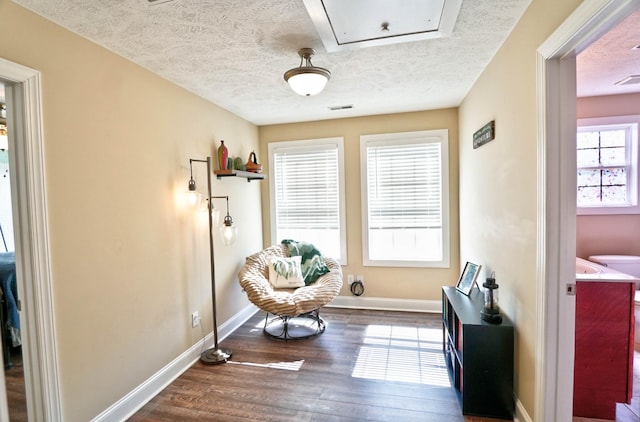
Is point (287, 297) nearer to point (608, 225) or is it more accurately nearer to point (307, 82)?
point (307, 82)

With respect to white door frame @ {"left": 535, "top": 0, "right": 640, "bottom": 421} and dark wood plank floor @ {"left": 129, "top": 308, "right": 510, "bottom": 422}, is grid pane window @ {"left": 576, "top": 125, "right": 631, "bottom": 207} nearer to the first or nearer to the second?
dark wood plank floor @ {"left": 129, "top": 308, "right": 510, "bottom": 422}

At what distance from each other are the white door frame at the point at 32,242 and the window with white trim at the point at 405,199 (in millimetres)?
3077

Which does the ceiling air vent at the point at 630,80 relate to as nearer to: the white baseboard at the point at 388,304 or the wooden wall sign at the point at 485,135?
the wooden wall sign at the point at 485,135

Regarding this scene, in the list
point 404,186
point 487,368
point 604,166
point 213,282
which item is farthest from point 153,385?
point 604,166

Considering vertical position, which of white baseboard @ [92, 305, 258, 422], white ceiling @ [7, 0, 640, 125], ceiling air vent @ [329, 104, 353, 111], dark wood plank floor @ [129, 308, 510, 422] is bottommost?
dark wood plank floor @ [129, 308, 510, 422]

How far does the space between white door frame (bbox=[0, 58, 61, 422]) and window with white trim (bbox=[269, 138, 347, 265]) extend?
2.75 m

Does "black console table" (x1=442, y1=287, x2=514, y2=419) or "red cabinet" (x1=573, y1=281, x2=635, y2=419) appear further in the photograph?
"black console table" (x1=442, y1=287, x2=514, y2=419)

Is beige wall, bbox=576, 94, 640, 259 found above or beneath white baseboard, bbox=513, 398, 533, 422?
above

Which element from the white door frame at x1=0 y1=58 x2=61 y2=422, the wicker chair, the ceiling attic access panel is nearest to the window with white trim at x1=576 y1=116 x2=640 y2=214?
the ceiling attic access panel

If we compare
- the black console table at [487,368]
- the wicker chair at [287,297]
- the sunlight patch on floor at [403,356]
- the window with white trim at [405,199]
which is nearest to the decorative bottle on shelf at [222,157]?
the wicker chair at [287,297]

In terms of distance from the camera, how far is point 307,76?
6.62 feet

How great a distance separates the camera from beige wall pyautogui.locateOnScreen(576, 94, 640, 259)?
10.5 feet

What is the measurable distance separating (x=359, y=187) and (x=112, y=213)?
2709 millimetres

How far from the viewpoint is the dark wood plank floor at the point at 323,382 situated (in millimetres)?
2074
